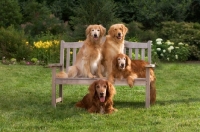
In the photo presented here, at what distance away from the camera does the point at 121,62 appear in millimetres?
7176

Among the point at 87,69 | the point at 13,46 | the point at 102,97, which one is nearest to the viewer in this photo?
the point at 102,97

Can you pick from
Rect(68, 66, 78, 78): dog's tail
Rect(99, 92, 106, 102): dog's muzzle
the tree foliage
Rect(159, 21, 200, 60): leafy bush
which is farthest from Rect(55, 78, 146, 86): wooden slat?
the tree foliage

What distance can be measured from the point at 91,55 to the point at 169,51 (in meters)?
7.70

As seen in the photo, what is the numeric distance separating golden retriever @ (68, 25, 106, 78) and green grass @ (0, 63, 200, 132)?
24.3 inches

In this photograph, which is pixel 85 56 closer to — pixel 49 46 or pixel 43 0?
pixel 49 46

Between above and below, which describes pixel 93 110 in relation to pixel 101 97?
below

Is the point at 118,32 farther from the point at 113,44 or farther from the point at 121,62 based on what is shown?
the point at 121,62

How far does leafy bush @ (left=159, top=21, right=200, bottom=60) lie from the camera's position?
1578 centimetres

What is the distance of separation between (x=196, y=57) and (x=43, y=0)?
30.4 feet

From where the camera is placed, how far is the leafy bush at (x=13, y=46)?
1377cm

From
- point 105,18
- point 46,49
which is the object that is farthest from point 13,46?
point 105,18

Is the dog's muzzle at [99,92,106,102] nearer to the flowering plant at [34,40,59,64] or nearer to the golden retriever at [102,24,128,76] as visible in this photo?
the golden retriever at [102,24,128,76]

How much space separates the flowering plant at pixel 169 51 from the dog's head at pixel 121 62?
754 centimetres

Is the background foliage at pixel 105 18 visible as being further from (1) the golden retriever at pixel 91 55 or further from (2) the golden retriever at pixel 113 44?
(2) the golden retriever at pixel 113 44
